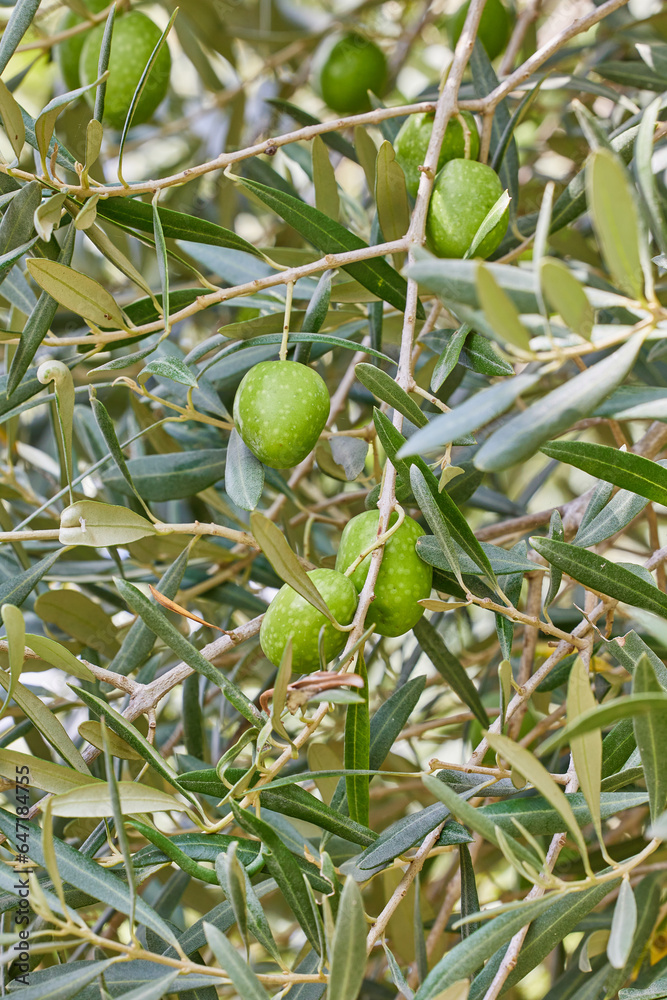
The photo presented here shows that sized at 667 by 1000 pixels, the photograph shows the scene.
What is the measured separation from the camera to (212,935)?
508 millimetres

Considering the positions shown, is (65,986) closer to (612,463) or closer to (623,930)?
(623,930)

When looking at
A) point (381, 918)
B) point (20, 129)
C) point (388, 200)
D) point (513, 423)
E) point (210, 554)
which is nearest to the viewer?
point (513, 423)

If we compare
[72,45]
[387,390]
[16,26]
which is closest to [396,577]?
[387,390]

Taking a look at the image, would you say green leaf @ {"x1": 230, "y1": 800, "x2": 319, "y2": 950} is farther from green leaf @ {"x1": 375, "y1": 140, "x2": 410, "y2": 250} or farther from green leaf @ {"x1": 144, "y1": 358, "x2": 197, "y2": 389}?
green leaf @ {"x1": 375, "y1": 140, "x2": 410, "y2": 250}

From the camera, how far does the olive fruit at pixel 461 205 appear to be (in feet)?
2.79

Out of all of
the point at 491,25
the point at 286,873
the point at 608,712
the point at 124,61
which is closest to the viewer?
the point at 608,712

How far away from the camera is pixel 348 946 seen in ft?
1.69

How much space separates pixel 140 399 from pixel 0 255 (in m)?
0.38

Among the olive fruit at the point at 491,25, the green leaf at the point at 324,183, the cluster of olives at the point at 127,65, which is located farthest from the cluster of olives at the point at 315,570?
the olive fruit at the point at 491,25

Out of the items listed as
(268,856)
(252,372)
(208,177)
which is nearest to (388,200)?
(252,372)

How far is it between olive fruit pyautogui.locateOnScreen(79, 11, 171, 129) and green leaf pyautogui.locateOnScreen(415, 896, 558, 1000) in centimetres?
127

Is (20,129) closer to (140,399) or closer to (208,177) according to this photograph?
(140,399)

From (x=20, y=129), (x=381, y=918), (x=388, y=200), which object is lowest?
(x=381, y=918)

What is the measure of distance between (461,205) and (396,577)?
1.39 feet
